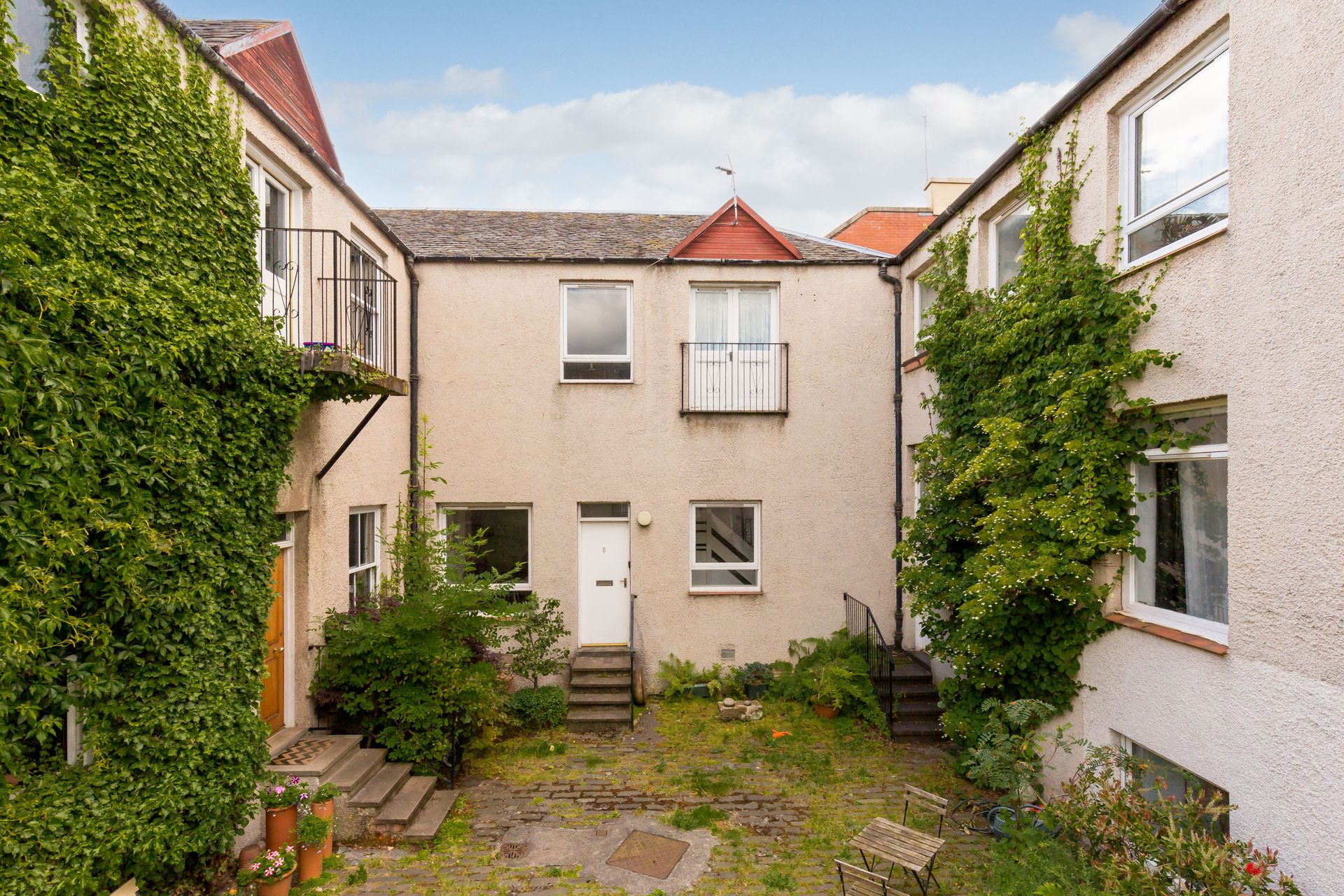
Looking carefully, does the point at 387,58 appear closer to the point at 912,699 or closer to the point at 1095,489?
the point at 1095,489

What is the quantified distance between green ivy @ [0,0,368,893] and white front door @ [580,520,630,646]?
18.8ft

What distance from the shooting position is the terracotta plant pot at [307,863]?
5746 mm

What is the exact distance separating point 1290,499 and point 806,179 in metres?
26.0

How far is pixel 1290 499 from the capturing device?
4.40 m

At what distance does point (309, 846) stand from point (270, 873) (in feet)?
1.81

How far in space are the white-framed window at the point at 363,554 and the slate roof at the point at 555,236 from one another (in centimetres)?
427

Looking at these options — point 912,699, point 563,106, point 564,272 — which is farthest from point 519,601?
point 563,106

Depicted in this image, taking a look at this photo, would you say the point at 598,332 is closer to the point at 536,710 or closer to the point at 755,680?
the point at 536,710

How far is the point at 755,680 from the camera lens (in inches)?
420

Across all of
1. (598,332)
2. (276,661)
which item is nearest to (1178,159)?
(598,332)

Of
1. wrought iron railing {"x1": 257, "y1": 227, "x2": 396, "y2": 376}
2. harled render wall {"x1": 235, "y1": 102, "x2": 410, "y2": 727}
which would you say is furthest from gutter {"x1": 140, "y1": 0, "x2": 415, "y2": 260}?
wrought iron railing {"x1": 257, "y1": 227, "x2": 396, "y2": 376}

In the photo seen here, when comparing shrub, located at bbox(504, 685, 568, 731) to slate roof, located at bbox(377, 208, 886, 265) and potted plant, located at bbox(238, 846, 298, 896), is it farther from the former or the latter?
slate roof, located at bbox(377, 208, 886, 265)

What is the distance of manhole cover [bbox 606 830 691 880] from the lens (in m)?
6.04

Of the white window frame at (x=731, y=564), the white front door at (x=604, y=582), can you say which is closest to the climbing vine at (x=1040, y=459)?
the white window frame at (x=731, y=564)
